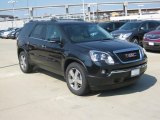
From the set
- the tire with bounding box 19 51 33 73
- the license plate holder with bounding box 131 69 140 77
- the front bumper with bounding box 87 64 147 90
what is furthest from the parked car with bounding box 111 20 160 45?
the front bumper with bounding box 87 64 147 90

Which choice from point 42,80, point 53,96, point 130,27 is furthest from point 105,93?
point 130,27

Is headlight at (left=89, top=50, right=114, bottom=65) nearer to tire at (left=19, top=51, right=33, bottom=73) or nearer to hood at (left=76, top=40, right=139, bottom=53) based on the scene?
hood at (left=76, top=40, right=139, bottom=53)

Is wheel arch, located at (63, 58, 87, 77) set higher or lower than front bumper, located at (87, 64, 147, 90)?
higher

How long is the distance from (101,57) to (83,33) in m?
1.44

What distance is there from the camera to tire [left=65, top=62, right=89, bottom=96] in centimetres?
672

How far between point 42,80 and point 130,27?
31.7 feet

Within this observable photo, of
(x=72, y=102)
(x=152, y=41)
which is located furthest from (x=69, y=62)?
(x=152, y=41)

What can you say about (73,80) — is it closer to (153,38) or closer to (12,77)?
(12,77)

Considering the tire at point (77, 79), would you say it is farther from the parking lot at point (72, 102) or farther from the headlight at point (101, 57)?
the headlight at point (101, 57)

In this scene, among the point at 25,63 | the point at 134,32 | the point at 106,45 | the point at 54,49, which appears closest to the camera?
the point at 106,45

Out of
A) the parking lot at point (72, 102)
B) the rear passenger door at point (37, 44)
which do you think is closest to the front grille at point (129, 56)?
the parking lot at point (72, 102)

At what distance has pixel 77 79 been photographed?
22.9ft

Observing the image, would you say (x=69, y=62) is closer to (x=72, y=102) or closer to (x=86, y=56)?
(x=86, y=56)

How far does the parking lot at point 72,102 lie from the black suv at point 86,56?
317mm
